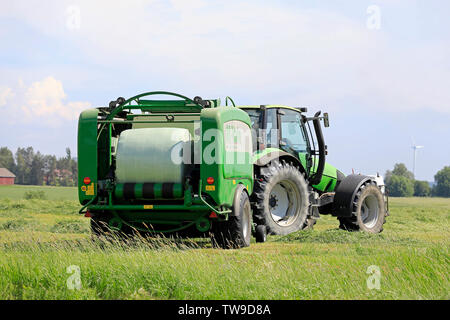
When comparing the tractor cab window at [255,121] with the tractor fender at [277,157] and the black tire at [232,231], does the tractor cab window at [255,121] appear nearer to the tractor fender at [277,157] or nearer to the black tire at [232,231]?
the tractor fender at [277,157]

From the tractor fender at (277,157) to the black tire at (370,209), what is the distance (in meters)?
1.80

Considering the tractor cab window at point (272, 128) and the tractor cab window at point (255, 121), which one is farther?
the tractor cab window at point (272, 128)


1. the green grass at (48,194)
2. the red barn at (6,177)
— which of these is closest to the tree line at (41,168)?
the red barn at (6,177)

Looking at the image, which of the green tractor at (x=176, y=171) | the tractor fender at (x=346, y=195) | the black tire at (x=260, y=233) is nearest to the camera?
the green tractor at (x=176, y=171)

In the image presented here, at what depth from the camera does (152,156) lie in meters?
11.0

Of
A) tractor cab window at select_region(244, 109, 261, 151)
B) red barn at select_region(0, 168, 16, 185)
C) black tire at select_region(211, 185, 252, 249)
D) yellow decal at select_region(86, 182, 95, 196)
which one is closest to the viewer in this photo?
black tire at select_region(211, 185, 252, 249)

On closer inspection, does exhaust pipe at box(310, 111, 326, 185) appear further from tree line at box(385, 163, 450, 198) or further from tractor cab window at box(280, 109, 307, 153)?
tree line at box(385, 163, 450, 198)

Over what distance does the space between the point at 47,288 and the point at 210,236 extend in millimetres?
4902

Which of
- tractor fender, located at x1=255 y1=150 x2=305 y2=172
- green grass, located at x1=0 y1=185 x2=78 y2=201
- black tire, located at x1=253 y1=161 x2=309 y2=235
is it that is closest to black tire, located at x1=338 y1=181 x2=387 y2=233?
black tire, located at x1=253 y1=161 x2=309 y2=235

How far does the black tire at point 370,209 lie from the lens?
15.2m

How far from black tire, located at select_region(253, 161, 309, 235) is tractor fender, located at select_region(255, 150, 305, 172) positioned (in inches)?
5.5

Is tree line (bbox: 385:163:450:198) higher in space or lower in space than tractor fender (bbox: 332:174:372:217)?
lower

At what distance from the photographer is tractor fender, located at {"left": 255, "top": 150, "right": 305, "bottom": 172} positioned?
13.1m

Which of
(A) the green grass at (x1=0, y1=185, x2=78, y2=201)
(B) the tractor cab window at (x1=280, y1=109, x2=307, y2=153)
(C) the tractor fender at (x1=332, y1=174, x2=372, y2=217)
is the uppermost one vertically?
(B) the tractor cab window at (x1=280, y1=109, x2=307, y2=153)
